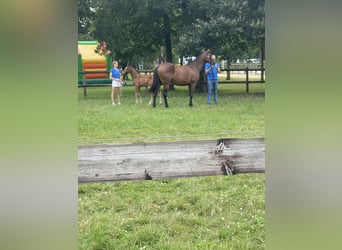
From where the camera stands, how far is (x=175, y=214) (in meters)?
3.43

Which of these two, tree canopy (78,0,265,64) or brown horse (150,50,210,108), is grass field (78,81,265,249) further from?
tree canopy (78,0,265,64)

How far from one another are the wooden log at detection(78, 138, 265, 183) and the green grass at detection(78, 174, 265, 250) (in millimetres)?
564

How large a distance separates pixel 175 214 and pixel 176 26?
1567 cm

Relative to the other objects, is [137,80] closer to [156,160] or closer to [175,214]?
[175,214]

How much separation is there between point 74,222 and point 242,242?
2.07 m

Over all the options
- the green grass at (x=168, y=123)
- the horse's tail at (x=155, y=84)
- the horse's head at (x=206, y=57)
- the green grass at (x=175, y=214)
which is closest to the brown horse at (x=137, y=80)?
the horse's tail at (x=155, y=84)

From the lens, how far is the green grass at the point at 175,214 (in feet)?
9.44

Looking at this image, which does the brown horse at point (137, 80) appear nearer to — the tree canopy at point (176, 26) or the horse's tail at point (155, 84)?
the horse's tail at point (155, 84)

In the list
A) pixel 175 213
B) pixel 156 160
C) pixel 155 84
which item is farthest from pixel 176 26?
pixel 156 160

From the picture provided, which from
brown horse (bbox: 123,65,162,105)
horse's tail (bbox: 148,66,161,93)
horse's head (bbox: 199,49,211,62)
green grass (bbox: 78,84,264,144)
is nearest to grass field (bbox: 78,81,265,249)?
green grass (bbox: 78,84,264,144)

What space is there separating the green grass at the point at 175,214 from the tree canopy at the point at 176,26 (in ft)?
29.4
